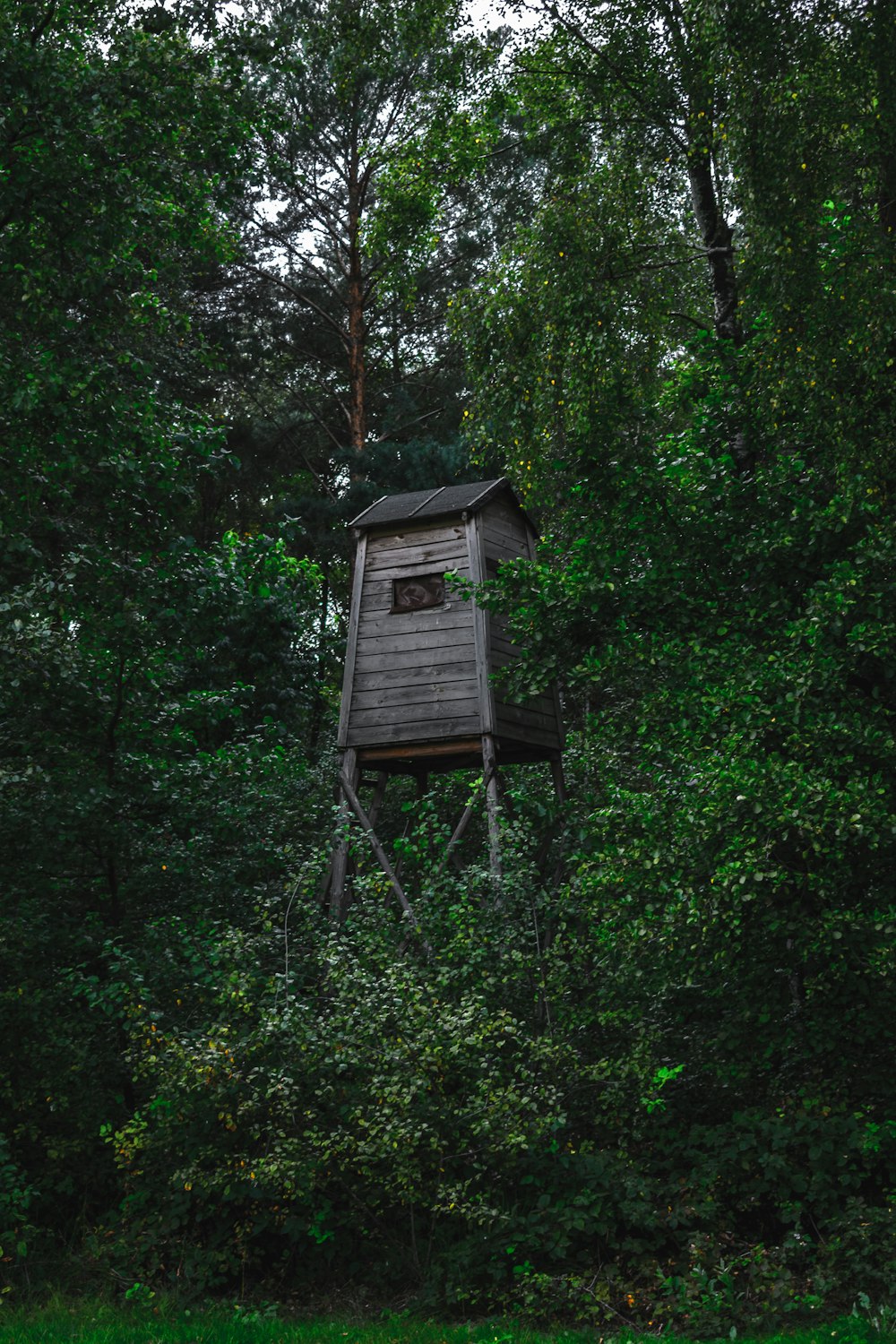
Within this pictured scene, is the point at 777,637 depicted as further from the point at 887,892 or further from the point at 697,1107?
the point at 697,1107

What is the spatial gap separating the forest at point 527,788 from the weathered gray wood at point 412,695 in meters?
0.95

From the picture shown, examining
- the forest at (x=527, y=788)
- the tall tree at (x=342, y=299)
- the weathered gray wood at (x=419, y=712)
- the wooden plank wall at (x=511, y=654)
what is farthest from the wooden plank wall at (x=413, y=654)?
the tall tree at (x=342, y=299)

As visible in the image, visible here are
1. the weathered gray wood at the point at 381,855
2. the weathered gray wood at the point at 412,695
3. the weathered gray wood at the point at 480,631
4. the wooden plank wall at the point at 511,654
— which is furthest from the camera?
the wooden plank wall at the point at 511,654

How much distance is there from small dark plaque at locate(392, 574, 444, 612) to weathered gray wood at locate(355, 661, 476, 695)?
0.62 metres

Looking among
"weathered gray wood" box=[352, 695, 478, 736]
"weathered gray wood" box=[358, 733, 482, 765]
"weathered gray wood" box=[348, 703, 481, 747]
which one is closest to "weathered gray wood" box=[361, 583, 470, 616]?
"weathered gray wood" box=[352, 695, 478, 736]

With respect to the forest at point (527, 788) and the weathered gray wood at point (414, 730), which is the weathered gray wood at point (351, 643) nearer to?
the weathered gray wood at point (414, 730)

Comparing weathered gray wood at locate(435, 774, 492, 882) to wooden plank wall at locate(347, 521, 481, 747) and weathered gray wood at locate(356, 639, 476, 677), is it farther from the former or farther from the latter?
weathered gray wood at locate(356, 639, 476, 677)

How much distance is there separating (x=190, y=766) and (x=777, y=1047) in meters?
5.48

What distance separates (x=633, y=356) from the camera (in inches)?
407

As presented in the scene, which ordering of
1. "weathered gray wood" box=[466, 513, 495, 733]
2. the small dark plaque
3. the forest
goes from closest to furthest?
1. the forest
2. "weathered gray wood" box=[466, 513, 495, 733]
3. the small dark plaque

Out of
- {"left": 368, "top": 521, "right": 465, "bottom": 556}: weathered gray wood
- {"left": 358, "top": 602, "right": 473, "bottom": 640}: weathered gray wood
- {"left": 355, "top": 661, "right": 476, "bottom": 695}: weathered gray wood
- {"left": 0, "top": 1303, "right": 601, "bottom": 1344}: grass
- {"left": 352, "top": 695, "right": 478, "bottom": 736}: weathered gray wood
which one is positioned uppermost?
{"left": 368, "top": 521, "right": 465, "bottom": 556}: weathered gray wood

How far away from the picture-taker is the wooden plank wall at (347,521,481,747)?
11852mm

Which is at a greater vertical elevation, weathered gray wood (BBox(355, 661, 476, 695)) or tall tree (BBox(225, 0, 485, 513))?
tall tree (BBox(225, 0, 485, 513))

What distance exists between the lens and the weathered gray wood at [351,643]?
12.4 metres
